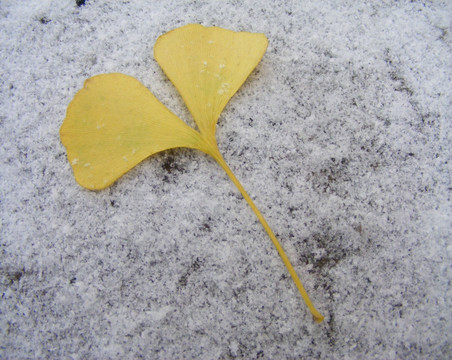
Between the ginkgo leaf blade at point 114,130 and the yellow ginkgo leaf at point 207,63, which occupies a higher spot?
the yellow ginkgo leaf at point 207,63

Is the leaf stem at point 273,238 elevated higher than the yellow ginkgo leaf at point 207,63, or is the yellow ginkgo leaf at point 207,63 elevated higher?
the yellow ginkgo leaf at point 207,63

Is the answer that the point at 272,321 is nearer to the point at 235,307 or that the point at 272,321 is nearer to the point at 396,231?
the point at 235,307

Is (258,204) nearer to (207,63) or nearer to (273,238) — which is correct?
(273,238)

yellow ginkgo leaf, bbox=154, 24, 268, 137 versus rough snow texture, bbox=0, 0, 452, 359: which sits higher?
yellow ginkgo leaf, bbox=154, 24, 268, 137
